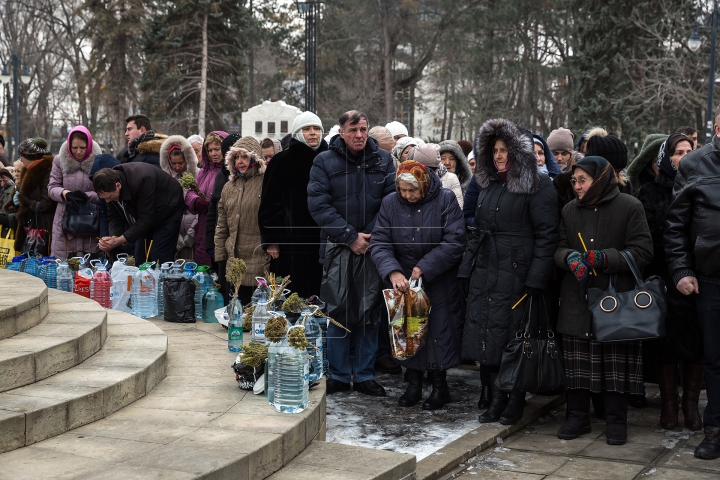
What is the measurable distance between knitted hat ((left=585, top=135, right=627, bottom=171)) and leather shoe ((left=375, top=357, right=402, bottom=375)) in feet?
8.17

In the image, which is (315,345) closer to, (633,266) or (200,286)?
(633,266)

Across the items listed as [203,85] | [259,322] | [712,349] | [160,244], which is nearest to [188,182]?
[160,244]

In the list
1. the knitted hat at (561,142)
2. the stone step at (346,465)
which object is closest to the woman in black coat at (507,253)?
the stone step at (346,465)

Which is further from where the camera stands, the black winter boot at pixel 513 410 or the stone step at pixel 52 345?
Result: the black winter boot at pixel 513 410

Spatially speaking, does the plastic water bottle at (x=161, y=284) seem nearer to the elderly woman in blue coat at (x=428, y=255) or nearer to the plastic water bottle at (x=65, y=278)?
the plastic water bottle at (x=65, y=278)

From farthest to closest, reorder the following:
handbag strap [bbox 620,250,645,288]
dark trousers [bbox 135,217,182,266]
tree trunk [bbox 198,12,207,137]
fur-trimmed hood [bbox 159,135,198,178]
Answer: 1. tree trunk [bbox 198,12,207,137]
2. fur-trimmed hood [bbox 159,135,198,178]
3. dark trousers [bbox 135,217,182,266]
4. handbag strap [bbox 620,250,645,288]

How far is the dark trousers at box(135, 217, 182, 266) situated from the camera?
27.9 feet

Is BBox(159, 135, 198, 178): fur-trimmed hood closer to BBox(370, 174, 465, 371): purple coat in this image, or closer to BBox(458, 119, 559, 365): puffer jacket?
BBox(370, 174, 465, 371): purple coat

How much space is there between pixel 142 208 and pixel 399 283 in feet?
10.2

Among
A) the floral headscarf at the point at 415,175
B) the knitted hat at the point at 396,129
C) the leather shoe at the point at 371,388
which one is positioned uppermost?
the knitted hat at the point at 396,129

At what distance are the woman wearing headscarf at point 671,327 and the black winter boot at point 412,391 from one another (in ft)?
5.39

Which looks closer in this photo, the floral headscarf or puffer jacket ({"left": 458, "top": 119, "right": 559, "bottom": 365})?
puffer jacket ({"left": 458, "top": 119, "right": 559, "bottom": 365})

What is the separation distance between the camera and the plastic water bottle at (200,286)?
26.5ft

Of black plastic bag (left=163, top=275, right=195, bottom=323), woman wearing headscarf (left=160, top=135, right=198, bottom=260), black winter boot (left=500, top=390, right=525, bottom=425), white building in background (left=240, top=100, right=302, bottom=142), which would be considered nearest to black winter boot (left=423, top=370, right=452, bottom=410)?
black winter boot (left=500, top=390, right=525, bottom=425)
